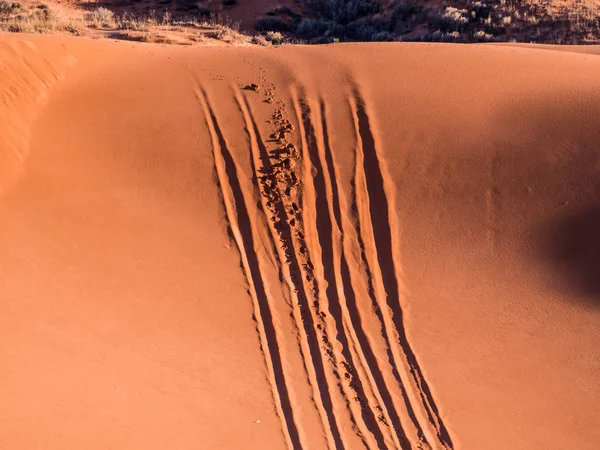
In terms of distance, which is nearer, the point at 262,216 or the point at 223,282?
the point at 223,282

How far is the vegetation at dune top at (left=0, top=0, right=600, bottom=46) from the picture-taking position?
15227 mm

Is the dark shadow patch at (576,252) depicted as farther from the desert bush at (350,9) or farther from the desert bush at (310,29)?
the desert bush at (350,9)

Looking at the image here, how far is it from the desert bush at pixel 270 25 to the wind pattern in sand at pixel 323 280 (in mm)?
9755

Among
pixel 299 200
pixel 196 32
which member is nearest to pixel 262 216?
pixel 299 200

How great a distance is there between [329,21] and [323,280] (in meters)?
13.6

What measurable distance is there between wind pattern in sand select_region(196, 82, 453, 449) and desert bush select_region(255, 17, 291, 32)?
9755 mm

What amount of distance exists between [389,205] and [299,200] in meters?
1.06

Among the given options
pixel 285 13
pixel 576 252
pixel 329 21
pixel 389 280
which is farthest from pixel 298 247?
pixel 285 13

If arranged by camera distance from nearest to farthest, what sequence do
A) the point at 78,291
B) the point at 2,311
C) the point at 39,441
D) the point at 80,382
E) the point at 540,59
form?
the point at 39,441, the point at 80,382, the point at 2,311, the point at 78,291, the point at 540,59

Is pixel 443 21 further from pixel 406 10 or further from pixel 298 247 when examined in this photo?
pixel 298 247

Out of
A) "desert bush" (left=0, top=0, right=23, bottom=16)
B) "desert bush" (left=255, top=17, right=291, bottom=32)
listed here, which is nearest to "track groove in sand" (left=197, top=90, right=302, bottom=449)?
"desert bush" (left=255, top=17, right=291, bottom=32)

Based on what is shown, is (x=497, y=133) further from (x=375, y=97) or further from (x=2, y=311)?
(x=2, y=311)

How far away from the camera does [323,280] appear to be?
6770mm

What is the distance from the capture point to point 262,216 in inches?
290
